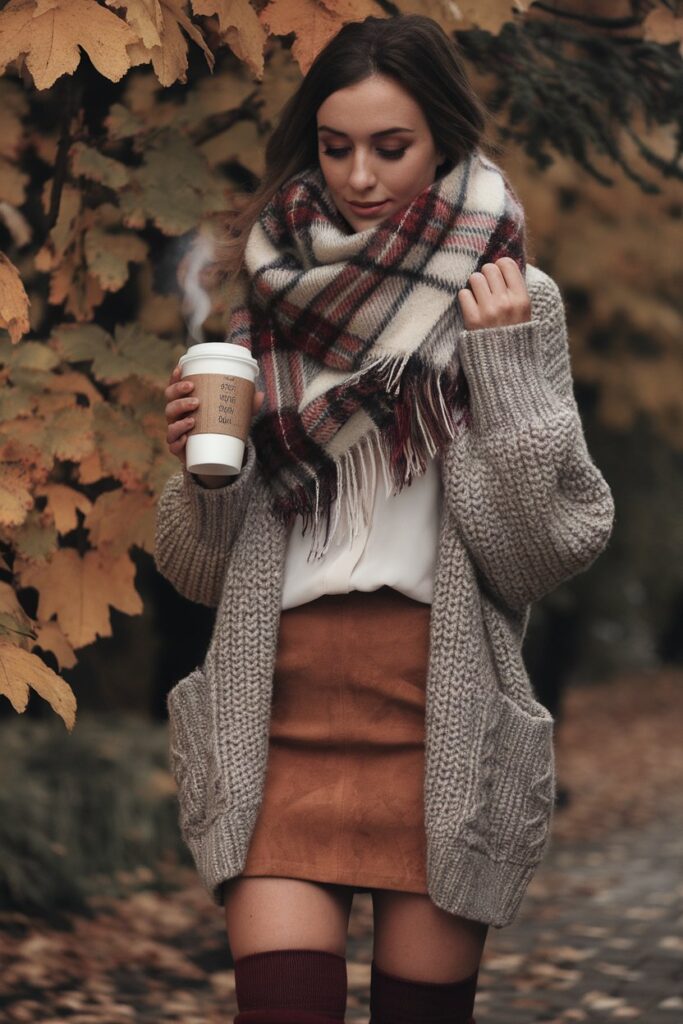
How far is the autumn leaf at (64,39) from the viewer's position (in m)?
2.74

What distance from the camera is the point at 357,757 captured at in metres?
2.63

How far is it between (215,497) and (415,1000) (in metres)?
0.88

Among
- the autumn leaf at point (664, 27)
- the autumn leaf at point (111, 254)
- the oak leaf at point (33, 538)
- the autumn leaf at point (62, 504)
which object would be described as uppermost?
the autumn leaf at point (664, 27)

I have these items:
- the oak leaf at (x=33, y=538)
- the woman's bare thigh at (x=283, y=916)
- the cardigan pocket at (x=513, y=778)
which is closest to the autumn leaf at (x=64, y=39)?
the oak leaf at (x=33, y=538)

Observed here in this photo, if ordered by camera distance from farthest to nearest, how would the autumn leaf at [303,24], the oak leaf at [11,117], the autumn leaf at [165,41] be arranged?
1. the oak leaf at [11,117]
2. the autumn leaf at [303,24]
3. the autumn leaf at [165,41]

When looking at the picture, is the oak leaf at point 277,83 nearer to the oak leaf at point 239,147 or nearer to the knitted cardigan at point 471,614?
the oak leaf at point 239,147

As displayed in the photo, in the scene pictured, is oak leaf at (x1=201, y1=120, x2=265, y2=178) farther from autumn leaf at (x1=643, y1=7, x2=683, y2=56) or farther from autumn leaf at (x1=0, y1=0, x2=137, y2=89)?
autumn leaf at (x1=0, y1=0, x2=137, y2=89)

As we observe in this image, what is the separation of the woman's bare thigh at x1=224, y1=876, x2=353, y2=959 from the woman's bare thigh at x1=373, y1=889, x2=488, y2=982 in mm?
83

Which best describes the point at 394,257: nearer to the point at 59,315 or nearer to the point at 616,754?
the point at 59,315

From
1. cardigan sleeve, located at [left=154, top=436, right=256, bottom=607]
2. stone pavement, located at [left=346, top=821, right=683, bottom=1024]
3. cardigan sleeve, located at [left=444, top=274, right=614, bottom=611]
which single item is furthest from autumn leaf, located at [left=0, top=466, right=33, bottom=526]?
stone pavement, located at [left=346, top=821, right=683, bottom=1024]

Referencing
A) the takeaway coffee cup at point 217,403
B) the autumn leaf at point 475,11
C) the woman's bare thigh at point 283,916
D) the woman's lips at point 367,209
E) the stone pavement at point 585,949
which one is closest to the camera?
the takeaway coffee cup at point 217,403

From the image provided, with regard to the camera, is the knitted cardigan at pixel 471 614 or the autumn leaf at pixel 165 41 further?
the autumn leaf at pixel 165 41

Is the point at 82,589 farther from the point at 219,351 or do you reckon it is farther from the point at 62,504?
the point at 219,351

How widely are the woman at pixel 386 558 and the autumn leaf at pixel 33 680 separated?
11.6 inches
